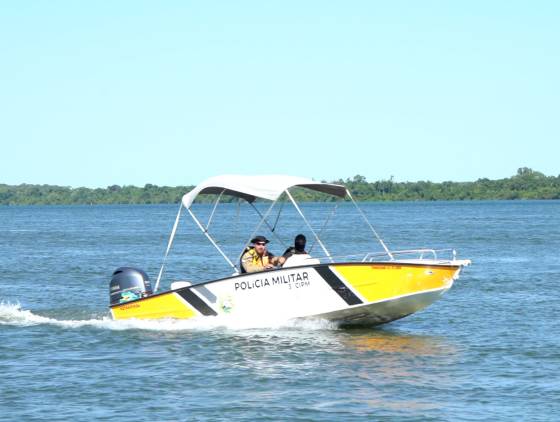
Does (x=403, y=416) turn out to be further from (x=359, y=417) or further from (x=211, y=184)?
(x=211, y=184)

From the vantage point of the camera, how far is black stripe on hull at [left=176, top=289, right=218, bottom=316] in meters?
20.7

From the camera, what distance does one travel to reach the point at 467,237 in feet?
211

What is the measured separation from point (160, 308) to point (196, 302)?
0.78 metres

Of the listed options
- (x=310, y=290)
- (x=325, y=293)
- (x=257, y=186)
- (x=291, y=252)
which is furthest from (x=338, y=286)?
(x=257, y=186)

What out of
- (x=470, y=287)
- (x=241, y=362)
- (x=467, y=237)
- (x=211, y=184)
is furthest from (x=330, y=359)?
(x=467, y=237)

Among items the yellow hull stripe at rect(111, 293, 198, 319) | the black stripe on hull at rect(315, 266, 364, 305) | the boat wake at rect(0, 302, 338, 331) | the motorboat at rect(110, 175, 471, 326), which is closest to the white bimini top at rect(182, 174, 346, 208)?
the motorboat at rect(110, 175, 471, 326)

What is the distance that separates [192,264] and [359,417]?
27.4 meters

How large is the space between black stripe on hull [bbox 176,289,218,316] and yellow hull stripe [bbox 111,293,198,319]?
0.11 metres

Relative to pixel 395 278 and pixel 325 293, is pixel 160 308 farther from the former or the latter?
pixel 395 278

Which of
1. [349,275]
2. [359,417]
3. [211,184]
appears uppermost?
[211,184]

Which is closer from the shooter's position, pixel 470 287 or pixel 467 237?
pixel 470 287

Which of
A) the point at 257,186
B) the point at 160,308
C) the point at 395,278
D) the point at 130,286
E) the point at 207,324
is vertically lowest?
the point at 207,324

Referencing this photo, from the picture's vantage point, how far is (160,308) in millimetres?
21078

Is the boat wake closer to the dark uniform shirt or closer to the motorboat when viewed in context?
the motorboat
